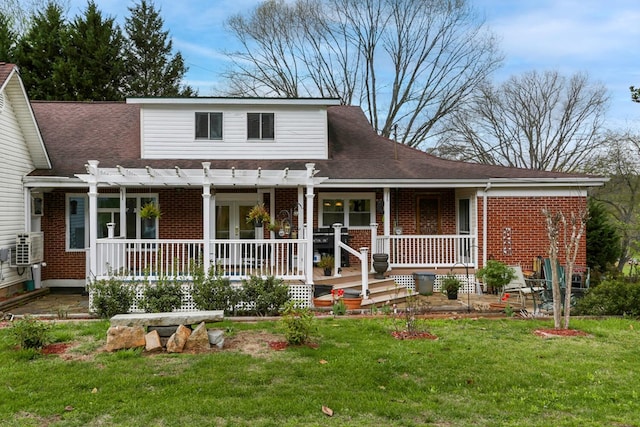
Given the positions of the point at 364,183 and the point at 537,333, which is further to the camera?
the point at 364,183

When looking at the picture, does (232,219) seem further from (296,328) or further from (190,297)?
(296,328)

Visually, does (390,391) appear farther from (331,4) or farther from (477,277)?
(331,4)

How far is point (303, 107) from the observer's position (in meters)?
14.1

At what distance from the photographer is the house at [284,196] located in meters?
12.5

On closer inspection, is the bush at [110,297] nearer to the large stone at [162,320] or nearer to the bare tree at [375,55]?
the large stone at [162,320]

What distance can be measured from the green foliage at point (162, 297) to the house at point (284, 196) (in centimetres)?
266

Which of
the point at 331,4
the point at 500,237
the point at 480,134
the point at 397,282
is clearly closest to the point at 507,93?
the point at 480,134

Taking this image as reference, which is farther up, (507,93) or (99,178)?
(507,93)

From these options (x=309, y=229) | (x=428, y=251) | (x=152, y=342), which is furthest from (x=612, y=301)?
(x=152, y=342)

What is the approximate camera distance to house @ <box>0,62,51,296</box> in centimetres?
1104

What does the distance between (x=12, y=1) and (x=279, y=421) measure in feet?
108

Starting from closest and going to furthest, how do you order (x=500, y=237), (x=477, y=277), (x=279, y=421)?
(x=279, y=421) < (x=477, y=277) < (x=500, y=237)

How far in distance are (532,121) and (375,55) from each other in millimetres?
10714

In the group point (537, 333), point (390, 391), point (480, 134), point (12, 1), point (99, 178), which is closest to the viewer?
point (390, 391)
